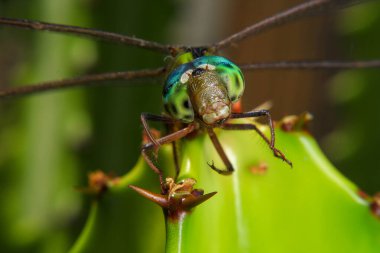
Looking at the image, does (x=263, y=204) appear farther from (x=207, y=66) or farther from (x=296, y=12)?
(x=296, y=12)

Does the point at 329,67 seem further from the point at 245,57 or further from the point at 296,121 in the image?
the point at 245,57

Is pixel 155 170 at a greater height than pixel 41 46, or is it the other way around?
pixel 41 46

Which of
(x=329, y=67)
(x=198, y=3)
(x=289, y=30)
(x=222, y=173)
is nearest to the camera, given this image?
(x=222, y=173)

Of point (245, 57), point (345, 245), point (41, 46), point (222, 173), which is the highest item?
point (41, 46)

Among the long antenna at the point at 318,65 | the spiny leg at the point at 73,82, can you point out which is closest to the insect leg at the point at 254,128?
the spiny leg at the point at 73,82

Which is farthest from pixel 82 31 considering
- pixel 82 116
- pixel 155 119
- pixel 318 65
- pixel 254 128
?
pixel 82 116

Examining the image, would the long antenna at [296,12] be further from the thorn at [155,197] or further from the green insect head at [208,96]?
the thorn at [155,197]

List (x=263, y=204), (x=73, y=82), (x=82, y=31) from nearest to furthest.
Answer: (x=263, y=204), (x=82, y=31), (x=73, y=82)

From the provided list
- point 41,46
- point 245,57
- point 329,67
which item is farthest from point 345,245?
point 245,57

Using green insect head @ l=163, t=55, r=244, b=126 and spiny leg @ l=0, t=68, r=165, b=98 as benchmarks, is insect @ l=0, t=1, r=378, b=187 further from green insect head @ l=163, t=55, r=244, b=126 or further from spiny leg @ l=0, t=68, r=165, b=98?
green insect head @ l=163, t=55, r=244, b=126
